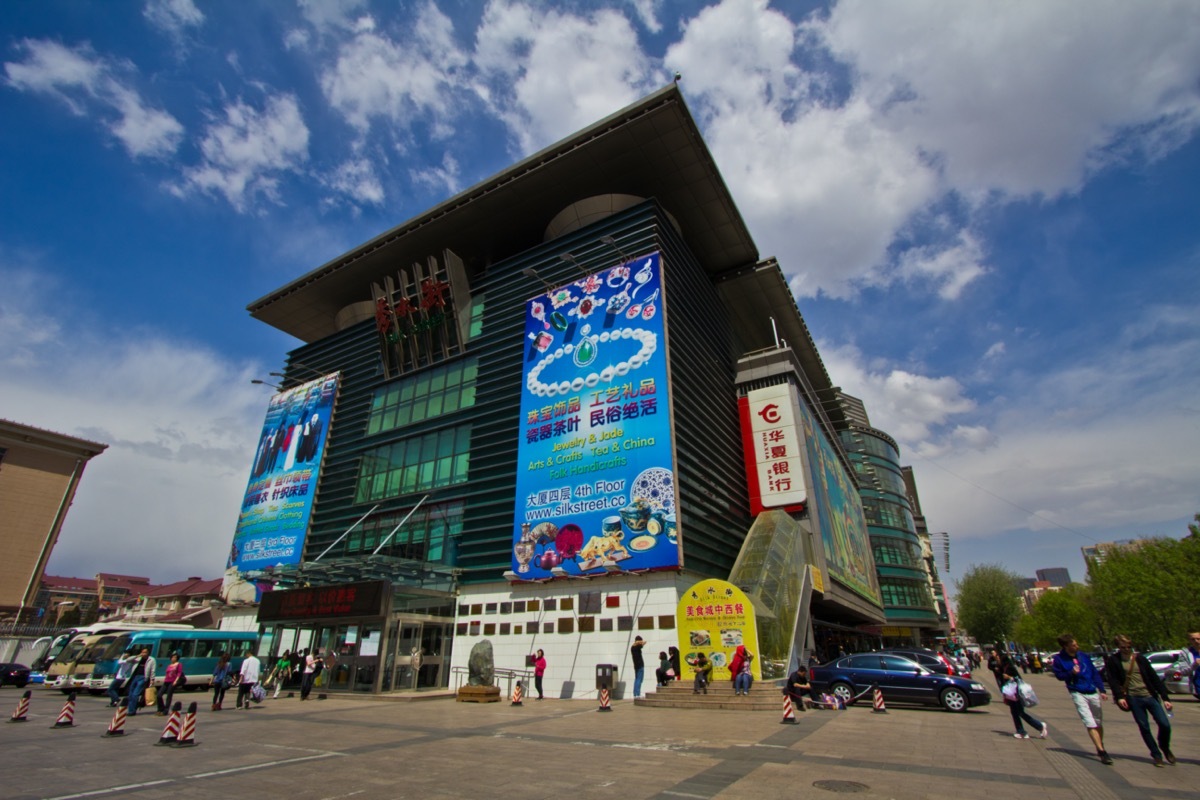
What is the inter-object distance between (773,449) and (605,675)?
17.7m

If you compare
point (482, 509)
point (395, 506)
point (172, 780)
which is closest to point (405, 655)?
point (482, 509)

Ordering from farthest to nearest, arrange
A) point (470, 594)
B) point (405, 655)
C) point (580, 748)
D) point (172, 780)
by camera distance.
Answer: point (470, 594), point (405, 655), point (580, 748), point (172, 780)

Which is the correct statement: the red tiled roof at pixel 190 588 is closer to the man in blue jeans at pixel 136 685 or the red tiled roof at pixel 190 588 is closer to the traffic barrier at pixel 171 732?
the man in blue jeans at pixel 136 685

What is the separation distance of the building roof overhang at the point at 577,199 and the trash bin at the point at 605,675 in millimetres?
24780

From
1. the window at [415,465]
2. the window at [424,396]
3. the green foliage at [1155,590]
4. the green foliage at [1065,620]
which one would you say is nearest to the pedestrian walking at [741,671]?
the window at [415,465]

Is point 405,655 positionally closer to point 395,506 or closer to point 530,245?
point 395,506

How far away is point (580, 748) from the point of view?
10.8 m

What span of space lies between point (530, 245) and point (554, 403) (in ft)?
48.7

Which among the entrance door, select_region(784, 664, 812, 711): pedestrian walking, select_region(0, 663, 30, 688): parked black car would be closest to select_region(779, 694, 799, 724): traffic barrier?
select_region(784, 664, 812, 711): pedestrian walking

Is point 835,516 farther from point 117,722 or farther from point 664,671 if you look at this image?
point 117,722

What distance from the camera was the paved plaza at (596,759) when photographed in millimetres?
7562

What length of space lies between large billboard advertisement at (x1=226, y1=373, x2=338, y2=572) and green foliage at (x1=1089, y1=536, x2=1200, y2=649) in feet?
194

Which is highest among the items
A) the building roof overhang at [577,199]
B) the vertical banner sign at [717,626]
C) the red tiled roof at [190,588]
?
the building roof overhang at [577,199]

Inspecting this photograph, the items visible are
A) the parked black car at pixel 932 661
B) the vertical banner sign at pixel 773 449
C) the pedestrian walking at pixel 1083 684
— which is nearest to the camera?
the pedestrian walking at pixel 1083 684
